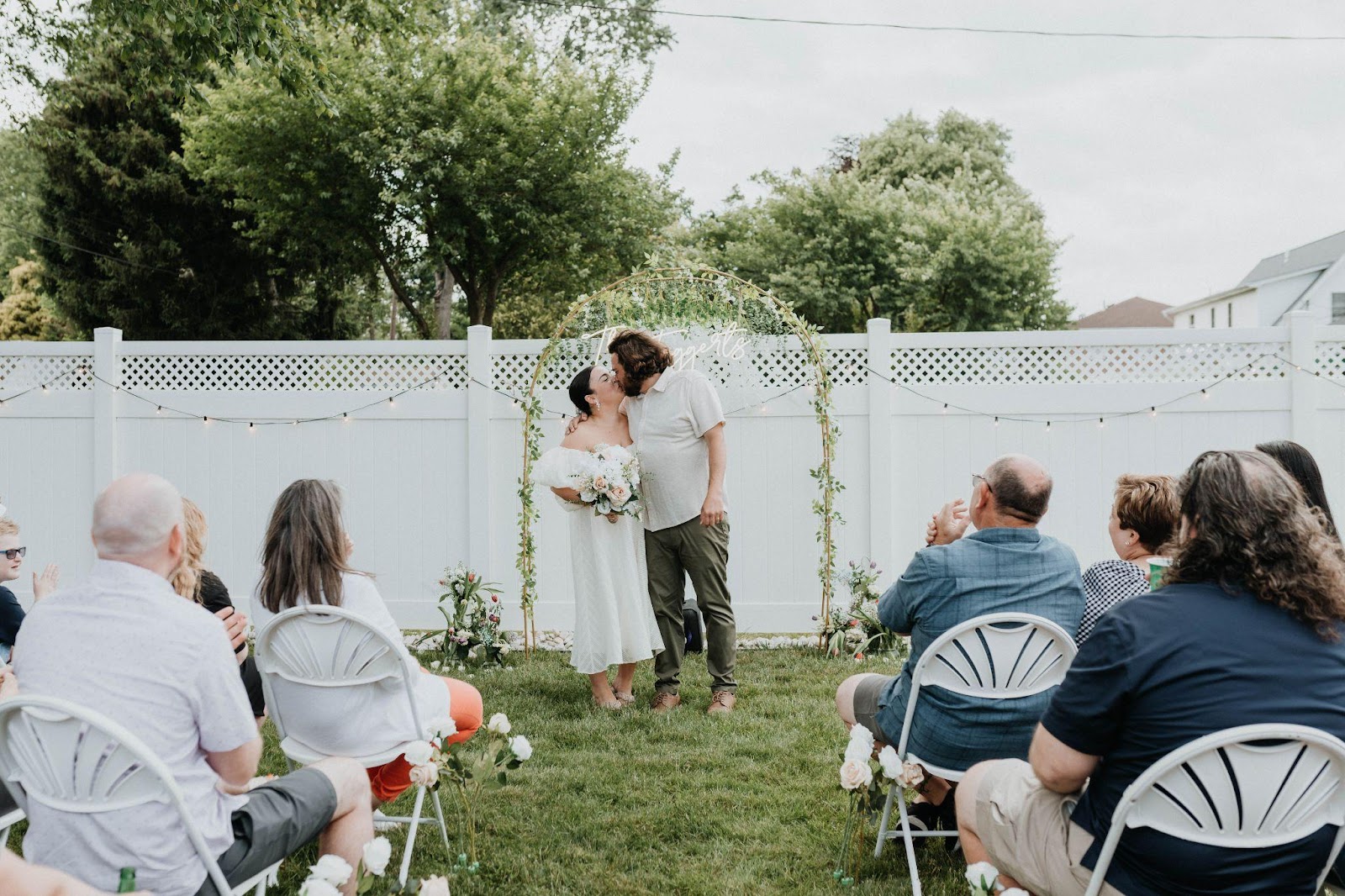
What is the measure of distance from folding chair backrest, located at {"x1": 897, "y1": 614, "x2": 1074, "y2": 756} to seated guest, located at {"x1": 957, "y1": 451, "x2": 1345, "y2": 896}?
59 centimetres


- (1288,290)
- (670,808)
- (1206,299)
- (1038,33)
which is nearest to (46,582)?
(670,808)

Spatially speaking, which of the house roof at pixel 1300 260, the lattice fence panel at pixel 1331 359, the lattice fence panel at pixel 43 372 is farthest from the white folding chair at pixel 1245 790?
the house roof at pixel 1300 260

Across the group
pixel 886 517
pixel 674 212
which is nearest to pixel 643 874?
pixel 886 517

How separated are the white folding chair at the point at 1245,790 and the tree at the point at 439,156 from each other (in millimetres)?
14826

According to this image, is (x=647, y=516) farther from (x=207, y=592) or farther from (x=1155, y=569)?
(x=1155, y=569)

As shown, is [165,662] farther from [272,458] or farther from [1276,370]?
[1276,370]

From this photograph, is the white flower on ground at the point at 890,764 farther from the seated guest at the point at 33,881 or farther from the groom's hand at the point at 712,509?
the groom's hand at the point at 712,509

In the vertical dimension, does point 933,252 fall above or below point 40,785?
above

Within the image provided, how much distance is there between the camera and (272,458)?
6.73 metres

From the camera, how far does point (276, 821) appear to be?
2170mm

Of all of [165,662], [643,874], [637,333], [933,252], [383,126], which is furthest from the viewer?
[933,252]

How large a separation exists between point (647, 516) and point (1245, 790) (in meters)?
3.46

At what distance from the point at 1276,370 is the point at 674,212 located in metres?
14.0

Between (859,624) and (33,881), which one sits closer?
(33,881)
